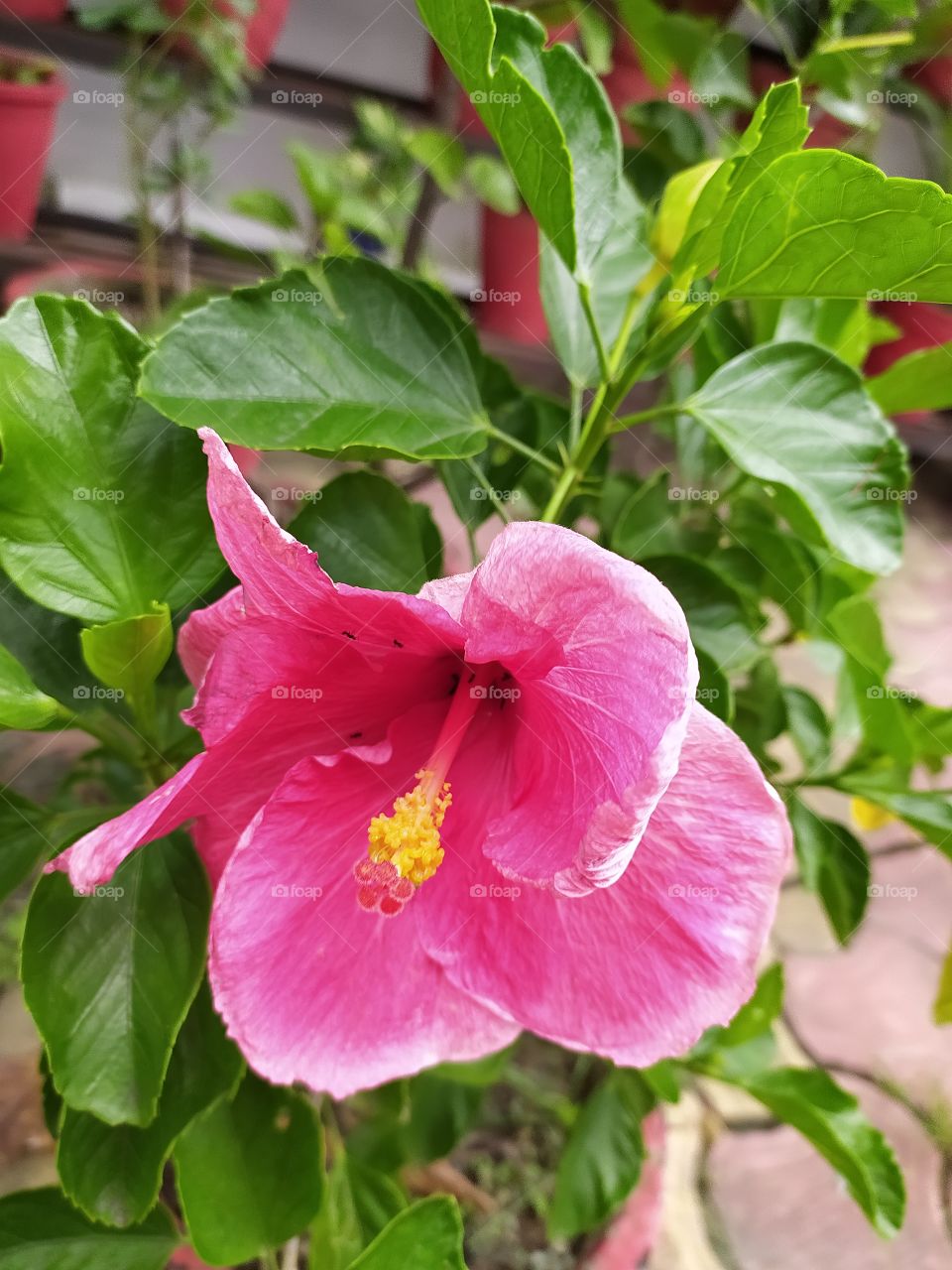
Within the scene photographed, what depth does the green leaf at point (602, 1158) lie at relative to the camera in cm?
90

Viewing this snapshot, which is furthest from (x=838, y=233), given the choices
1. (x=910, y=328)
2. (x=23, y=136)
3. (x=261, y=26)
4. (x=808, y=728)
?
(x=910, y=328)

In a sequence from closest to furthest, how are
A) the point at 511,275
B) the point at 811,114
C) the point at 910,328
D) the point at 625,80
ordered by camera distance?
1. the point at 811,114
2. the point at 625,80
3. the point at 511,275
4. the point at 910,328

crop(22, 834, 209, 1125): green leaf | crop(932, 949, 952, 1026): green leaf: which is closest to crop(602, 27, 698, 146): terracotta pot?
Answer: crop(932, 949, 952, 1026): green leaf

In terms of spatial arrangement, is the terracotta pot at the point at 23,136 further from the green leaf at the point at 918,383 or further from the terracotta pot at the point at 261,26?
the green leaf at the point at 918,383

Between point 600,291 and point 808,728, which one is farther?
point 808,728

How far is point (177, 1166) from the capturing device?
2.11 ft

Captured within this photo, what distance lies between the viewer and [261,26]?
155 cm

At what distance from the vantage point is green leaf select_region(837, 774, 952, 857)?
2.45 ft

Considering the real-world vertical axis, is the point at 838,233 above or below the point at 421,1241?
above

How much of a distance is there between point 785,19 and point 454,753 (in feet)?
3.57

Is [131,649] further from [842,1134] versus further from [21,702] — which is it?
[842,1134]

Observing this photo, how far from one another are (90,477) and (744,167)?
40 cm

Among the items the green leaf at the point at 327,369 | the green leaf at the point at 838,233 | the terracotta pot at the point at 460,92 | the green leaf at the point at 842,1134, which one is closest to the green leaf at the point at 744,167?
the green leaf at the point at 838,233

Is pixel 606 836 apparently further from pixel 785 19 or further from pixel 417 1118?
pixel 785 19
